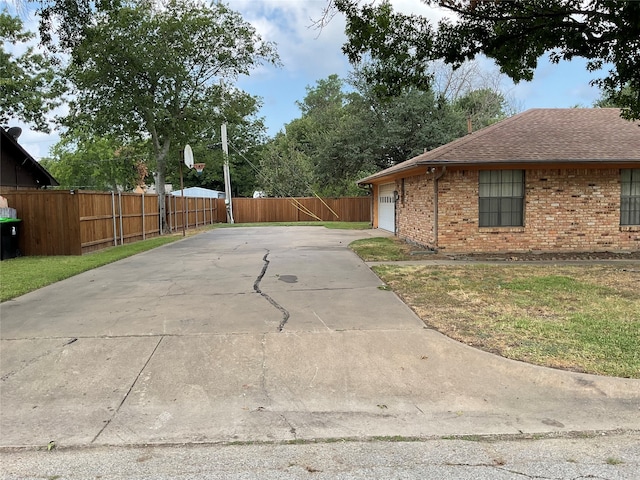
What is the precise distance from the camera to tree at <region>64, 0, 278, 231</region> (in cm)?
2083

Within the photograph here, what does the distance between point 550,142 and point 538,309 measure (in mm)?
8328

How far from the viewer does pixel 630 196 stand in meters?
13.4

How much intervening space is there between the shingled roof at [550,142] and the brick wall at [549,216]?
0.58 meters

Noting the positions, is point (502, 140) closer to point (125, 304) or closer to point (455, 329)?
point (455, 329)

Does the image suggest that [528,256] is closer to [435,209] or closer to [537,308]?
[435,209]

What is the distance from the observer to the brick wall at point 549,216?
1309 cm

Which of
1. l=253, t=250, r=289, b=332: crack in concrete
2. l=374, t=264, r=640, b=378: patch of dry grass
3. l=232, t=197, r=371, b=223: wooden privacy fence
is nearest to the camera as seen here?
l=374, t=264, r=640, b=378: patch of dry grass

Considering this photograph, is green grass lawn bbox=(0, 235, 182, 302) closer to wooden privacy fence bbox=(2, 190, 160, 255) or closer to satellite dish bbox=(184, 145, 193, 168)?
wooden privacy fence bbox=(2, 190, 160, 255)

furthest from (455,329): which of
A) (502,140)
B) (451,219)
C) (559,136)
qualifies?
(559,136)

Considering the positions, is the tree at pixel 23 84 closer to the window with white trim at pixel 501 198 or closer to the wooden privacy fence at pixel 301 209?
Result: the wooden privacy fence at pixel 301 209

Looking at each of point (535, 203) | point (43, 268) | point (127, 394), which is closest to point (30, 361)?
point (127, 394)

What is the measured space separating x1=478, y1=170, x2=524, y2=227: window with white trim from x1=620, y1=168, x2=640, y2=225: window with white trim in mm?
2852

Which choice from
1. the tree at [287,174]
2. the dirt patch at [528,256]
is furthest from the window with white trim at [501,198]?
the tree at [287,174]

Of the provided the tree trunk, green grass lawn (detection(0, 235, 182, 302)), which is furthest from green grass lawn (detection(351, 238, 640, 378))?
the tree trunk
